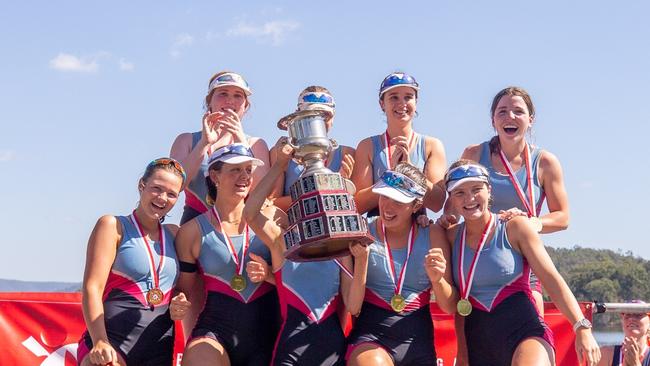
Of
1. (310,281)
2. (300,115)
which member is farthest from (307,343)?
(300,115)

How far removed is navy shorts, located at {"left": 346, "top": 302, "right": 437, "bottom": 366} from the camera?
18.2 ft

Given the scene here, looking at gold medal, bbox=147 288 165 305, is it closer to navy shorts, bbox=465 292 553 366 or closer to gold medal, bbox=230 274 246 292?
gold medal, bbox=230 274 246 292

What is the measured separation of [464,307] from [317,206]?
138 cm

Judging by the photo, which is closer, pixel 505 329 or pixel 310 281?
pixel 505 329

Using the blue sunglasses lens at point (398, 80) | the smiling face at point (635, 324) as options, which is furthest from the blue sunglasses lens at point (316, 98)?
the smiling face at point (635, 324)

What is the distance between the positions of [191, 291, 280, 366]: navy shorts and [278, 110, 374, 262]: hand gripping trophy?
0.85 m

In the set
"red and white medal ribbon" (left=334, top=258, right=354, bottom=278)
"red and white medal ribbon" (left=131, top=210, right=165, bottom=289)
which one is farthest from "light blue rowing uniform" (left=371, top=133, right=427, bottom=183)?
"red and white medal ribbon" (left=131, top=210, right=165, bottom=289)

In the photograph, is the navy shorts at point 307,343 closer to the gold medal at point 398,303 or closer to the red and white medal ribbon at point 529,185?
Result: the gold medal at point 398,303

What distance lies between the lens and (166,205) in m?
5.58

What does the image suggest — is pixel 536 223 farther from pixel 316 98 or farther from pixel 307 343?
pixel 316 98

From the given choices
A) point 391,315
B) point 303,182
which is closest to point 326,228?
point 303,182

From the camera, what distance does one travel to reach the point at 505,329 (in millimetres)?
5523

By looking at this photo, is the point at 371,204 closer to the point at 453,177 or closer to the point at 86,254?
the point at 453,177

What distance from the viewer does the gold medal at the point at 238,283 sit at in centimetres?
567
